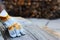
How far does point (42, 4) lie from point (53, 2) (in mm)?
258

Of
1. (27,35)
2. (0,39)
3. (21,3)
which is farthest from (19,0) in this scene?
(0,39)

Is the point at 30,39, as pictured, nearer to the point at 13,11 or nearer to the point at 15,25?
the point at 15,25

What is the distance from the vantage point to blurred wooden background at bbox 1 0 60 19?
468 centimetres

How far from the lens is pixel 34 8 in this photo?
15.4 ft

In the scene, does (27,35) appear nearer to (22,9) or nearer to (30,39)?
(30,39)

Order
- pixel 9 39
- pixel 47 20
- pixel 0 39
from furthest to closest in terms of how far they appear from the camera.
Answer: pixel 47 20, pixel 9 39, pixel 0 39

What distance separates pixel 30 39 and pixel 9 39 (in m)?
0.26

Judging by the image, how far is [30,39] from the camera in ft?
8.39

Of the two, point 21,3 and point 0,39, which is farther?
point 21,3

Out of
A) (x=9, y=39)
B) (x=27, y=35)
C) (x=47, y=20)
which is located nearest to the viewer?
(x=9, y=39)

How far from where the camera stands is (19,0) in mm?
4609

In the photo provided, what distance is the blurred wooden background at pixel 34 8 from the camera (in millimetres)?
4684

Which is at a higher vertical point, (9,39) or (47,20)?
(9,39)

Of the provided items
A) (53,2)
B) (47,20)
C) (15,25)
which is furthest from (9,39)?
(53,2)
